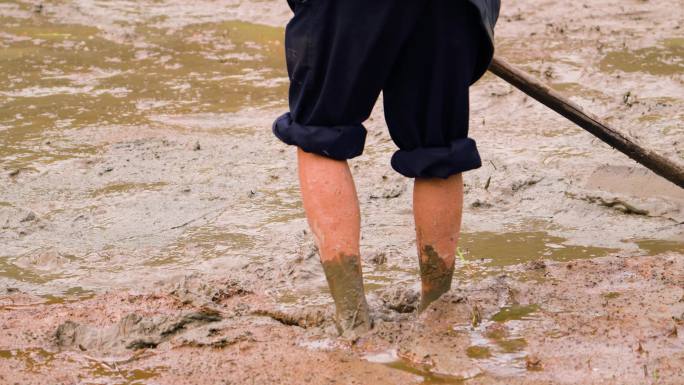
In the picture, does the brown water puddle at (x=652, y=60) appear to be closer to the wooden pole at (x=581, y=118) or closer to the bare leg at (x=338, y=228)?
the wooden pole at (x=581, y=118)

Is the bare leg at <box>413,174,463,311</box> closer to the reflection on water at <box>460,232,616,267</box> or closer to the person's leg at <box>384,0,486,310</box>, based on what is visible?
the person's leg at <box>384,0,486,310</box>

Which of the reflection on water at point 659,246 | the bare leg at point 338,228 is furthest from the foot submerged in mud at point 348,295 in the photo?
the reflection on water at point 659,246

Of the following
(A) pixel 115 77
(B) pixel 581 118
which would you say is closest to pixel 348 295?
(B) pixel 581 118

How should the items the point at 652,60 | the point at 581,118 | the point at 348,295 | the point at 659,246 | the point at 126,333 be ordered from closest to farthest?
the point at 348,295 → the point at 126,333 → the point at 581,118 → the point at 659,246 → the point at 652,60

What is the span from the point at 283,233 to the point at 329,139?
1209 millimetres

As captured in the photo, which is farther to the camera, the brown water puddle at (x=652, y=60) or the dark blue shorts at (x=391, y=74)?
the brown water puddle at (x=652, y=60)

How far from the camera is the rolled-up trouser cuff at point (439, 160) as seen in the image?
240 cm

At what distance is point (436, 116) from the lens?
7.72 ft

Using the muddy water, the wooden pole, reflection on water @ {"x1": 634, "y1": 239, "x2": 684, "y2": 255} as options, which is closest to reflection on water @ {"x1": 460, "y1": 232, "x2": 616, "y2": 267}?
the muddy water

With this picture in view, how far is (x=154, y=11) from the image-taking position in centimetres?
808

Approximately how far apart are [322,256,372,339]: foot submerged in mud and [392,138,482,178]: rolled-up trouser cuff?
0.27m

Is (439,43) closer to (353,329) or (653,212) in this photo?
(353,329)

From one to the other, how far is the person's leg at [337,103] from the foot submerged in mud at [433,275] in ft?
0.65

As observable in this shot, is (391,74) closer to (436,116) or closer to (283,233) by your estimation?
(436,116)
